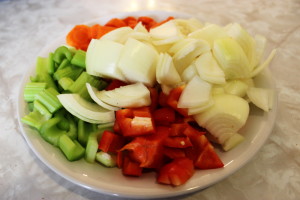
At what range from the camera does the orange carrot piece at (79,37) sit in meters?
1.30

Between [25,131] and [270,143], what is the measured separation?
0.95 m

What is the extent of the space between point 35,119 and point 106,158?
0.31 meters

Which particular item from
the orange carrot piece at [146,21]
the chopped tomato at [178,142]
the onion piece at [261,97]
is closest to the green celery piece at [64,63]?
the orange carrot piece at [146,21]

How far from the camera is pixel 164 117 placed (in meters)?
0.94

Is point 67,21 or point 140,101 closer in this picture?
point 140,101

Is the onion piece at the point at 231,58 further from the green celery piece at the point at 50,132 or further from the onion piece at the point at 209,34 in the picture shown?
the green celery piece at the point at 50,132

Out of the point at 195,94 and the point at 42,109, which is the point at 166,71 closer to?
the point at 195,94

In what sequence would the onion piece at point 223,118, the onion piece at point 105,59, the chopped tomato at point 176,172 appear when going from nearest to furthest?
the chopped tomato at point 176,172, the onion piece at point 223,118, the onion piece at point 105,59

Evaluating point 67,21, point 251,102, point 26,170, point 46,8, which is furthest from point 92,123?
point 46,8

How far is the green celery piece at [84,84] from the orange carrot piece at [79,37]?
0.89 ft

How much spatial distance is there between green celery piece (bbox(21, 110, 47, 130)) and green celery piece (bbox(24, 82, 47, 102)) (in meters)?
0.08

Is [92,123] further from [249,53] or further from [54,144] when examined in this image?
[249,53]

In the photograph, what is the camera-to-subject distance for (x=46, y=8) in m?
2.02

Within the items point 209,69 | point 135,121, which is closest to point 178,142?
point 135,121
